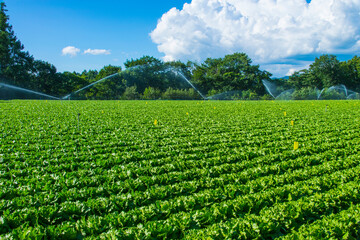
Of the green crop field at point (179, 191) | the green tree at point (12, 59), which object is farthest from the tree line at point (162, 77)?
the green crop field at point (179, 191)

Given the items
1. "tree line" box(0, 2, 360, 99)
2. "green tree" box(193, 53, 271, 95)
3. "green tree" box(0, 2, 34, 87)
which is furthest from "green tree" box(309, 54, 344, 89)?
"green tree" box(0, 2, 34, 87)

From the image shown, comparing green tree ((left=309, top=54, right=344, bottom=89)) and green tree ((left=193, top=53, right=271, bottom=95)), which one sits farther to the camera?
green tree ((left=309, top=54, right=344, bottom=89))

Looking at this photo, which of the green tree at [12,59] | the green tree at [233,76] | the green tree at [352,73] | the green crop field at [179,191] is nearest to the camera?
the green crop field at [179,191]

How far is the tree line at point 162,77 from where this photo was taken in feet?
173

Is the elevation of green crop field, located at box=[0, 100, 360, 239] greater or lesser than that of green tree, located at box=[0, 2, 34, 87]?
lesser

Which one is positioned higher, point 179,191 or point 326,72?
point 326,72

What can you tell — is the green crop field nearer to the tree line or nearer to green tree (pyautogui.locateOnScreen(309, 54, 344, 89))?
the tree line

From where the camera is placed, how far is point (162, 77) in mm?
62812

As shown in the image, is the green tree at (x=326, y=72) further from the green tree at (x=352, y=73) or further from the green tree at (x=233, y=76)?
the green tree at (x=233, y=76)

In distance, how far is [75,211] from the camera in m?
3.44

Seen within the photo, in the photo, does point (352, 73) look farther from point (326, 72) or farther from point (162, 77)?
point (162, 77)

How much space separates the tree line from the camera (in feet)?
173

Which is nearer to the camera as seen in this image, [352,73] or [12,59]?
[12,59]

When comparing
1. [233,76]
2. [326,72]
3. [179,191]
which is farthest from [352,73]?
[179,191]
